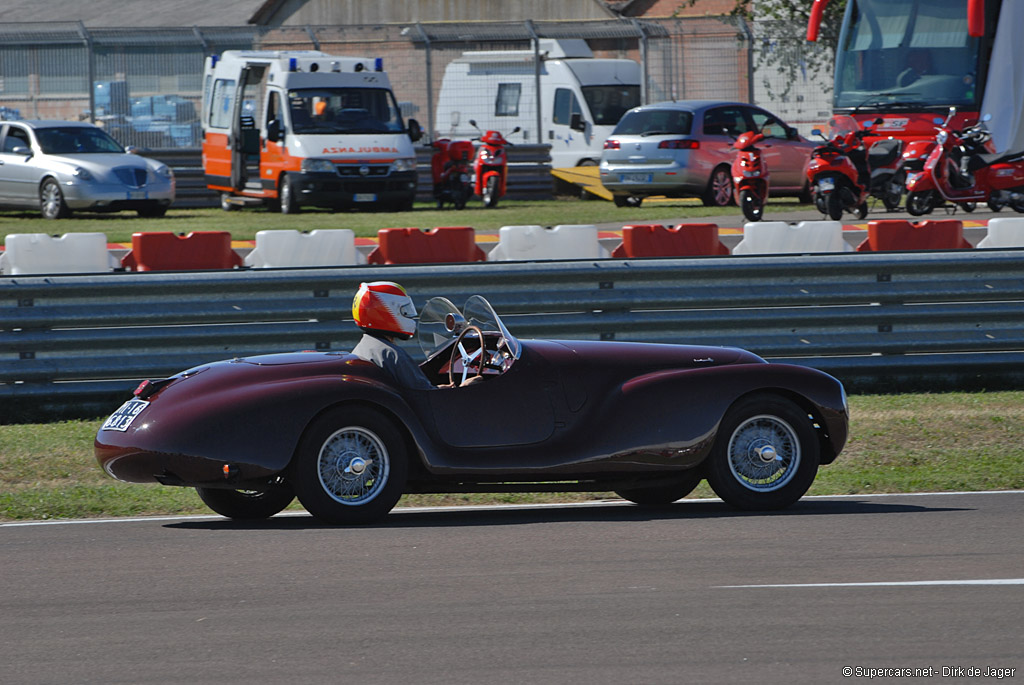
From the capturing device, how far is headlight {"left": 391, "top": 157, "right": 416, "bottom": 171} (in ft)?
88.5

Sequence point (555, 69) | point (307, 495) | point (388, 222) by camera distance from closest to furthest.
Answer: point (307, 495) < point (388, 222) < point (555, 69)

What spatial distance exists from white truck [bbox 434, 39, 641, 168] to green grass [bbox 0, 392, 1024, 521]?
21.2 metres

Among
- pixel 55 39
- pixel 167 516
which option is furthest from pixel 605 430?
pixel 55 39

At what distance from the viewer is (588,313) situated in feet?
38.9

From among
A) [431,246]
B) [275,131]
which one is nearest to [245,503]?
[431,246]

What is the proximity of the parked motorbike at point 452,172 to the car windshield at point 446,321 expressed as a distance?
1987 centimetres

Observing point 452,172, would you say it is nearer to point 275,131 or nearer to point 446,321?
point 275,131

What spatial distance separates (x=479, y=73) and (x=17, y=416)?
22.9 meters

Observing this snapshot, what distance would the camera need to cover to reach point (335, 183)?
2653 centimetres

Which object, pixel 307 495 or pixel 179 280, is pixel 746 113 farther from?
pixel 307 495

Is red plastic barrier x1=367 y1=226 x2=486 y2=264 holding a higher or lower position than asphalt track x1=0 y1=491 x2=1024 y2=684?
higher

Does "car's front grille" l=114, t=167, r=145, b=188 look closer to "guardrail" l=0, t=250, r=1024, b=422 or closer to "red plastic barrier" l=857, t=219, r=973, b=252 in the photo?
"guardrail" l=0, t=250, r=1024, b=422

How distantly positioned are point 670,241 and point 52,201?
15413 millimetres

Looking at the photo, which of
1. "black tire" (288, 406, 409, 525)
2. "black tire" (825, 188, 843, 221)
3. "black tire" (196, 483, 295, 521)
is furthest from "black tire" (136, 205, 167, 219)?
"black tire" (288, 406, 409, 525)
